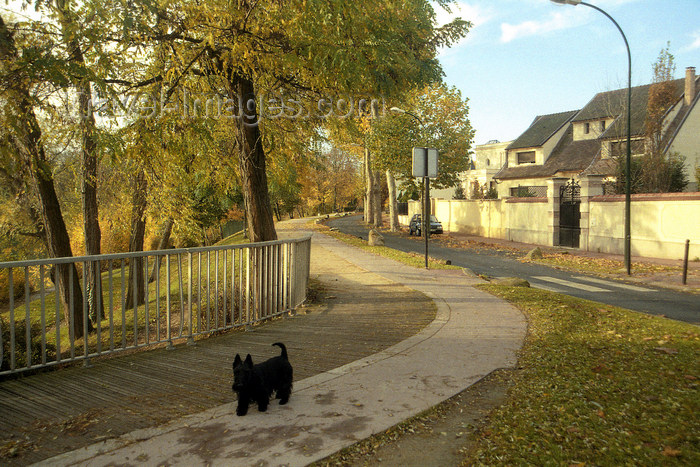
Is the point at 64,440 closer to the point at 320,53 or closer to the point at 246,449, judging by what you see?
the point at 246,449

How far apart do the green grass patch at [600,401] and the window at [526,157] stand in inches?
1664

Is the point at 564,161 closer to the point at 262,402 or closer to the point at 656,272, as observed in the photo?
the point at 656,272

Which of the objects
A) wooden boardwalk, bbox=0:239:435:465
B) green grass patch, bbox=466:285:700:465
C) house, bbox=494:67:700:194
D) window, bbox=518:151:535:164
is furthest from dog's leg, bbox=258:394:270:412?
window, bbox=518:151:535:164

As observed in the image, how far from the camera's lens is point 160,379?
4910 mm

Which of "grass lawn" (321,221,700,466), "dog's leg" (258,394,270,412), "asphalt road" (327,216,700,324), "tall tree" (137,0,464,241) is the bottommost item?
"asphalt road" (327,216,700,324)

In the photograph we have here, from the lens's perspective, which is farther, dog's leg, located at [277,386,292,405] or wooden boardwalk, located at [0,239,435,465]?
dog's leg, located at [277,386,292,405]

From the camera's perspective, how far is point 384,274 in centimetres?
Result: 1323

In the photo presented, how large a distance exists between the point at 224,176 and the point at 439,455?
9323mm

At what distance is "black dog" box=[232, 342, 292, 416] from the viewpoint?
3844mm

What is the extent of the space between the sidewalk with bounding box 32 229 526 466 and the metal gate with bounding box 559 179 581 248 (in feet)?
63.3

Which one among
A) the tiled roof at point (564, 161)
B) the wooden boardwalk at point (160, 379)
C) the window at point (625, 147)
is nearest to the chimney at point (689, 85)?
the window at point (625, 147)

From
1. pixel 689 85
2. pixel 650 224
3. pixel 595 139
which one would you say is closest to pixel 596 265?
pixel 650 224

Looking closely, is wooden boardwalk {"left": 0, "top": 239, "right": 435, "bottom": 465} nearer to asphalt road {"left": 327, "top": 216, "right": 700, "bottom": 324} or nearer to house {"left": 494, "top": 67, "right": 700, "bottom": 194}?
asphalt road {"left": 327, "top": 216, "right": 700, "bottom": 324}

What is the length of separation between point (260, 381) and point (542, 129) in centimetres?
4837
